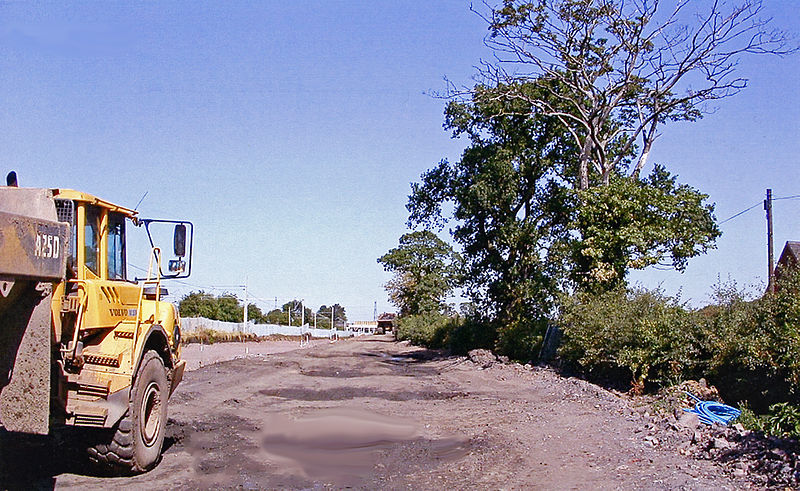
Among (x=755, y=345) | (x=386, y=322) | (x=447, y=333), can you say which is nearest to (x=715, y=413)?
(x=755, y=345)

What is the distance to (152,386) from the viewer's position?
29.0ft

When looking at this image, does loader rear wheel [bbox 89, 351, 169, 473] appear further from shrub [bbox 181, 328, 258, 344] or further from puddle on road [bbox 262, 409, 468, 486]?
shrub [bbox 181, 328, 258, 344]

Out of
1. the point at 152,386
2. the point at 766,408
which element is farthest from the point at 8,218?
the point at 766,408

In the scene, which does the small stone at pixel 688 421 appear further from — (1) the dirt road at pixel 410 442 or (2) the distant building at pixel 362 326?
(2) the distant building at pixel 362 326

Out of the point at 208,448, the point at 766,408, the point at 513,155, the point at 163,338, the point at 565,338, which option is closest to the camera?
the point at 163,338

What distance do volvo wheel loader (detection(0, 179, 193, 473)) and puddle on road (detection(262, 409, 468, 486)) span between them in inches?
77.0

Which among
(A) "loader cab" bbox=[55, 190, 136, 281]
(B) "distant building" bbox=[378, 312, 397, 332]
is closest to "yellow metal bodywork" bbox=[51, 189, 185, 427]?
(A) "loader cab" bbox=[55, 190, 136, 281]

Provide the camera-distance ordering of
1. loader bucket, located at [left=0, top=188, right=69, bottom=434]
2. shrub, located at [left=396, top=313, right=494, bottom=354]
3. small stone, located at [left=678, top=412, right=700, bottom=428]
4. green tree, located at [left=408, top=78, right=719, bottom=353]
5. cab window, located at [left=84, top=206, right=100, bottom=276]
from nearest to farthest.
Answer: loader bucket, located at [left=0, top=188, right=69, bottom=434], cab window, located at [left=84, top=206, right=100, bottom=276], small stone, located at [left=678, top=412, right=700, bottom=428], green tree, located at [left=408, top=78, right=719, bottom=353], shrub, located at [left=396, top=313, right=494, bottom=354]

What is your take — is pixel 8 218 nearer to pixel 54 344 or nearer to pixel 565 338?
pixel 54 344

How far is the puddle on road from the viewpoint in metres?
9.22

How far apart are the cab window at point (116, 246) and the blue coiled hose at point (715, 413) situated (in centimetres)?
872

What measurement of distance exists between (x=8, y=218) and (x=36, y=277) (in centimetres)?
64

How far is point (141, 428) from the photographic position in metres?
8.30

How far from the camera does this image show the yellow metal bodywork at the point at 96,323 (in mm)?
7383
